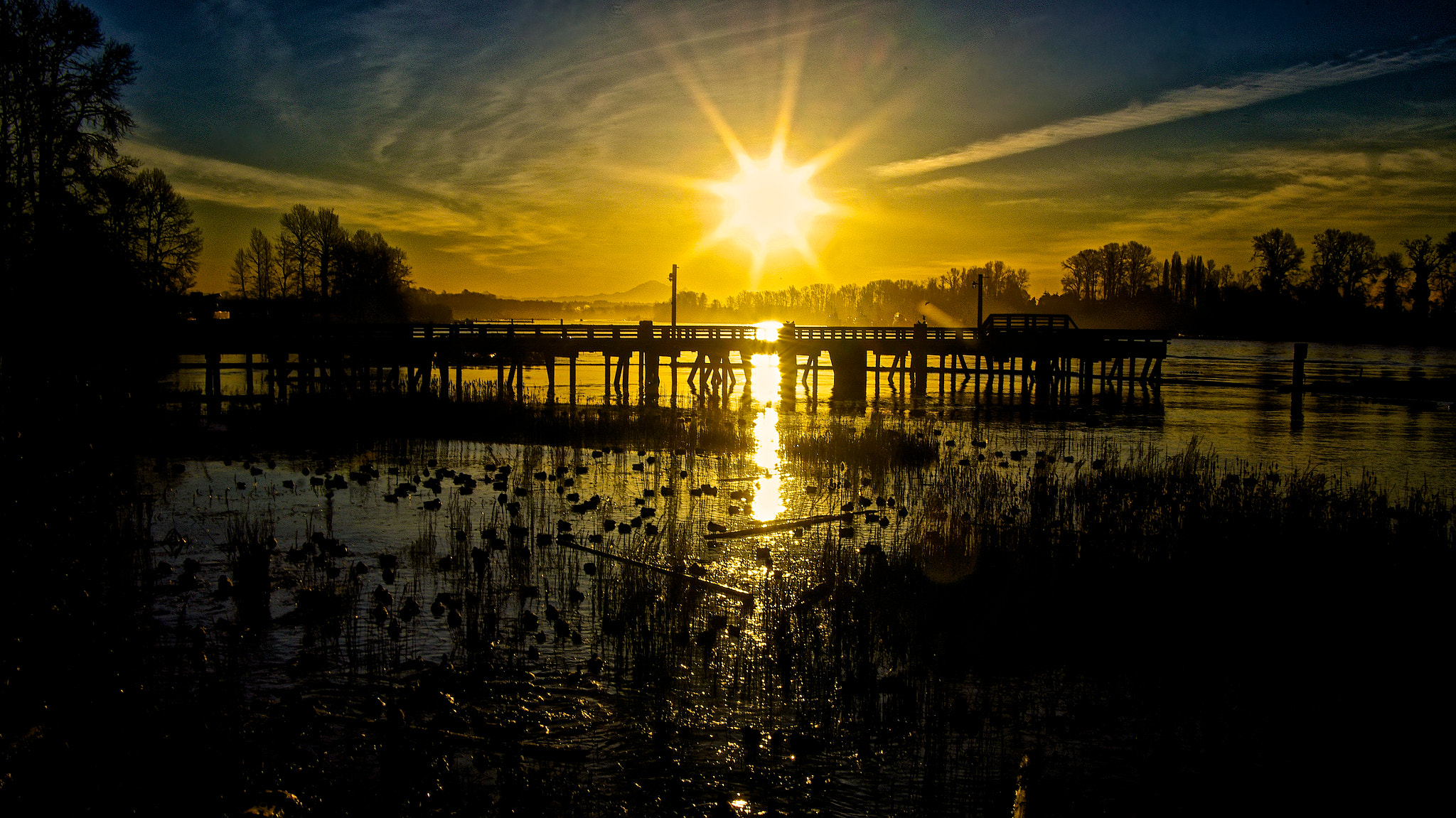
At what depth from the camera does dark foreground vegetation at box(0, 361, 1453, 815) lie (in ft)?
18.2

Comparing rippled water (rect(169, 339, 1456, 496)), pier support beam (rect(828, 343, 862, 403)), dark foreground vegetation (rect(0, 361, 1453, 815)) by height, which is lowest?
dark foreground vegetation (rect(0, 361, 1453, 815))

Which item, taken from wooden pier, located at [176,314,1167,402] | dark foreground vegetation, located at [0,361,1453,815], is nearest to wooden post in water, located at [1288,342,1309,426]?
wooden pier, located at [176,314,1167,402]

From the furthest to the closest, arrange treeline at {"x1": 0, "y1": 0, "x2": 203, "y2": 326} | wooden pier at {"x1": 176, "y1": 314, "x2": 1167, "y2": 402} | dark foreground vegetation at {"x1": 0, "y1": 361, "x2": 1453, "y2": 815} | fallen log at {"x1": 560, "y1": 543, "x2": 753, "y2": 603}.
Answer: wooden pier at {"x1": 176, "y1": 314, "x2": 1167, "y2": 402}, treeline at {"x1": 0, "y1": 0, "x2": 203, "y2": 326}, fallen log at {"x1": 560, "y1": 543, "x2": 753, "y2": 603}, dark foreground vegetation at {"x1": 0, "y1": 361, "x2": 1453, "y2": 815}

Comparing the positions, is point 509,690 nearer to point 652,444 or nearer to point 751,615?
point 751,615

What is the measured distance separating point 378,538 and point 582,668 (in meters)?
5.59

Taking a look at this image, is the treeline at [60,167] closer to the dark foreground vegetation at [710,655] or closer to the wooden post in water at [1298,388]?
the dark foreground vegetation at [710,655]

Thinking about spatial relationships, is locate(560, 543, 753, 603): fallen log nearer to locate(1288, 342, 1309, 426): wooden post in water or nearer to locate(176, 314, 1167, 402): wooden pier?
locate(176, 314, 1167, 402): wooden pier

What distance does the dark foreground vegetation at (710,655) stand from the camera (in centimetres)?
554

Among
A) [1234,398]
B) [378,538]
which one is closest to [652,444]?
[378,538]

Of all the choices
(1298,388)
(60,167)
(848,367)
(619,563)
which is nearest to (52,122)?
(60,167)

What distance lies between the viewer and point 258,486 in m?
15.8

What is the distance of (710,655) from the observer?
7.74 metres

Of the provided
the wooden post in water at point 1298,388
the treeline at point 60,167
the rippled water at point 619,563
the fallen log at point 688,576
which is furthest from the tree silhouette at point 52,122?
the wooden post in water at point 1298,388

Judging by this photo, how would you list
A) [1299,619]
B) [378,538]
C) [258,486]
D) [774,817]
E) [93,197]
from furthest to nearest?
1. [93,197]
2. [258,486]
3. [378,538]
4. [1299,619]
5. [774,817]
